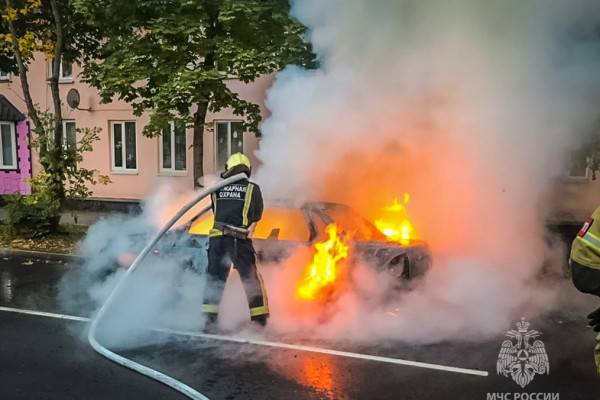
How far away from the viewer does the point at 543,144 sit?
7.21m

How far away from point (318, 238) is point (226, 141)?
9.75 m

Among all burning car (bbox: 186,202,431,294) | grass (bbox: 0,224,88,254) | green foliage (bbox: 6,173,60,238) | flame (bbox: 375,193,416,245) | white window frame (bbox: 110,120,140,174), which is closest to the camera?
burning car (bbox: 186,202,431,294)

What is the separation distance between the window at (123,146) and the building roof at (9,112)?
12.1 ft

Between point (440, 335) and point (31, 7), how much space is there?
995cm

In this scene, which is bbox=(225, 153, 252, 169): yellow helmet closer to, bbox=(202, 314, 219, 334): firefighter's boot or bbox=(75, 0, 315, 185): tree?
bbox=(202, 314, 219, 334): firefighter's boot

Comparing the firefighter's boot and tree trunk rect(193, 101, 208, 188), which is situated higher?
tree trunk rect(193, 101, 208, 188)

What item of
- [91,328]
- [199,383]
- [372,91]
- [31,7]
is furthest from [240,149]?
[199,383]

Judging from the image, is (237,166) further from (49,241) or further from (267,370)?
(49,241)

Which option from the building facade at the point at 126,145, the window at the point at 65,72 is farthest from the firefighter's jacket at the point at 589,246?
the window at the point at 65,72

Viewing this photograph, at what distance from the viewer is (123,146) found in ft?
54.4

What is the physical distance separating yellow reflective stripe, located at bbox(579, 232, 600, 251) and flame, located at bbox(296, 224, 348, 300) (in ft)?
11.8

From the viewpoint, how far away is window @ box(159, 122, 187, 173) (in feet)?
52.0

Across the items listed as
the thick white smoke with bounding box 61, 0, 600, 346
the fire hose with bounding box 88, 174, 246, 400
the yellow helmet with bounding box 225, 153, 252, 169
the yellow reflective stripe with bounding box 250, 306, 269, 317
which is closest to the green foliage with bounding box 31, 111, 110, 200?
the thick white smoke with bounding box 61, 0, 600, 346

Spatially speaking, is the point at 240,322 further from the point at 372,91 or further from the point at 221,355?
the point at 372,91
